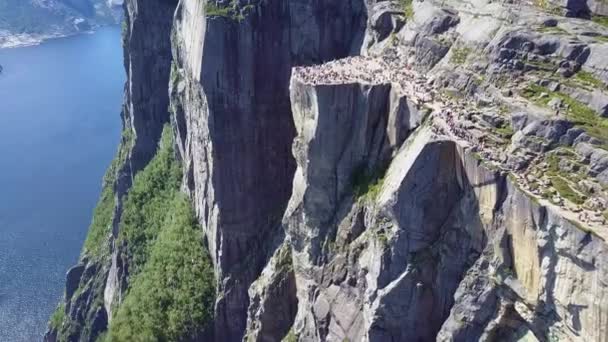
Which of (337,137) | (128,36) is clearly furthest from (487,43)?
(128,36)

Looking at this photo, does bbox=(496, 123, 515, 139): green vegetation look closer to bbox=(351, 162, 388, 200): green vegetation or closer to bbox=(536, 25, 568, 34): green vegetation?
bbox=(536, 25, 568, 34): green vegetation

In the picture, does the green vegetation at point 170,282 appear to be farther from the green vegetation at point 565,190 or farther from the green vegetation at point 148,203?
the green vegetation at point 565,190

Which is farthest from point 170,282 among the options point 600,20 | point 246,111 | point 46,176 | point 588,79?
point 46,176

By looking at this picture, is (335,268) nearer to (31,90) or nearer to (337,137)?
(337,137)

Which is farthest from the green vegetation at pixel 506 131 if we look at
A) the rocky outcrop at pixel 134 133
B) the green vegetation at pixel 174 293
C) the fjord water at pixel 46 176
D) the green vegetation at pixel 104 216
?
the fjord water at pixel 46 176

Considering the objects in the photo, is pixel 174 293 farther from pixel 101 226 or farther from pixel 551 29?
pixel 101 226

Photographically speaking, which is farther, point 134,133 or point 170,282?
point 134,133
